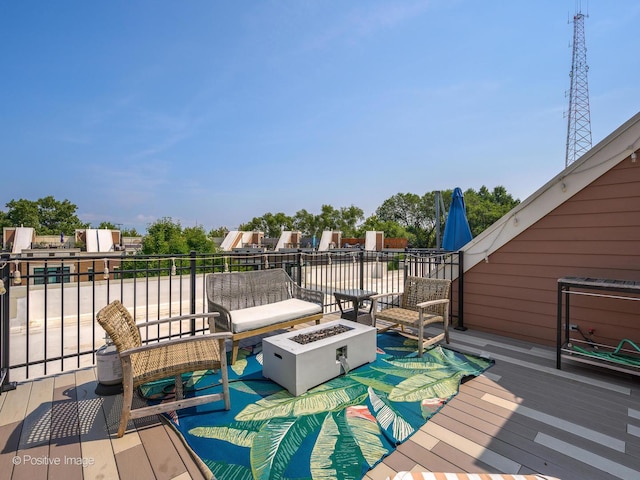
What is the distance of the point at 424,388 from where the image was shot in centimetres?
272

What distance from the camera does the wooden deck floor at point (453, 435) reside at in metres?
1.76

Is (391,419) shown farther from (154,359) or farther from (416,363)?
(154,359)

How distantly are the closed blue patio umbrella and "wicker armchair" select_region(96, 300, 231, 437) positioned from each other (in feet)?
14.9

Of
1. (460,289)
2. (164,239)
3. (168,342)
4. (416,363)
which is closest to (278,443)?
(168,342)

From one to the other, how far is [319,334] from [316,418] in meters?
0.92

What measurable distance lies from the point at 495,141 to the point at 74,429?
572 inches

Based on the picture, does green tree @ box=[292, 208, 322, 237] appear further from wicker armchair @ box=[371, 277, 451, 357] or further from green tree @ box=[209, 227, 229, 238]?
wicker armchair @ box=[371, 277, 451, 357]

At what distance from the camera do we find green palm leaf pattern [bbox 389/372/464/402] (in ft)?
8.45

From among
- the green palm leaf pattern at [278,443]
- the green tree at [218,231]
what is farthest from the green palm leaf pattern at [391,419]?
the green tree at [218,231]

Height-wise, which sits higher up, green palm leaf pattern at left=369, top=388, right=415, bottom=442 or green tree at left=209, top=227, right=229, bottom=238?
green tree at left=209, top=227, right=229, bottom=238

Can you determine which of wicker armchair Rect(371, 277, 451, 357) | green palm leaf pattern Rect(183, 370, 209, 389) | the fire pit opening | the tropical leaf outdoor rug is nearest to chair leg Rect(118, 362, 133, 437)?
the tropical leaf outdoor rug

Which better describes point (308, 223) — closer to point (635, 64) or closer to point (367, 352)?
point (635, 64)

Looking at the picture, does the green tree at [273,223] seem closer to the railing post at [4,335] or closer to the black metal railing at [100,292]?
the black metal railing at [100,292]

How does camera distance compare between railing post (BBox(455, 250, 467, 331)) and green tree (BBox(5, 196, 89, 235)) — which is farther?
green tree (BBox(5, 196, 89, 235))
